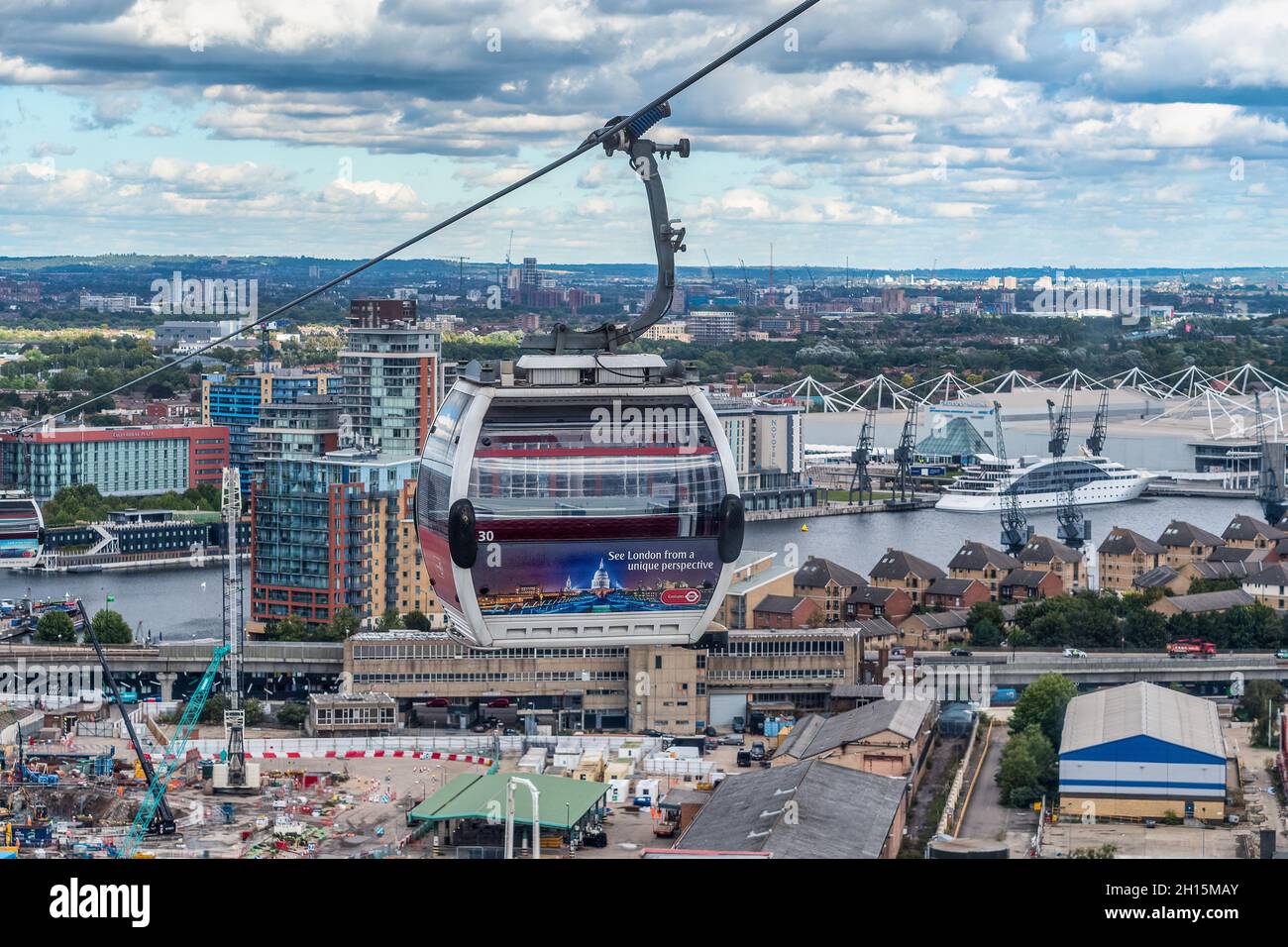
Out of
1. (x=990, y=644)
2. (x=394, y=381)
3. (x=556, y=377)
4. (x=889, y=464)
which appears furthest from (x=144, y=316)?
(x=556, y=377)

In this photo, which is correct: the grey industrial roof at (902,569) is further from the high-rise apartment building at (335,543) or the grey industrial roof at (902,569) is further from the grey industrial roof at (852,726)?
the grey industrial roof at (852,726)

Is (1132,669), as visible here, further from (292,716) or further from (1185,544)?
(1185,544)

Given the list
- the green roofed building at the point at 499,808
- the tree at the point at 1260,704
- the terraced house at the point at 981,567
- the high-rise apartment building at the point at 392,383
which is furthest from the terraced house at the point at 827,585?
the green roofed building at the point at 499,808

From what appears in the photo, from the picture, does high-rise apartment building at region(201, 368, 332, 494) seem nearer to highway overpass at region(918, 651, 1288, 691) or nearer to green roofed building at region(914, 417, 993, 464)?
green roofed building at region(914, 417, 993, 464)

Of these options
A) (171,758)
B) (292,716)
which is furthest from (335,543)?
(171,758)

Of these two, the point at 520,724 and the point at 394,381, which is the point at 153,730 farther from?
the point at 394,381
